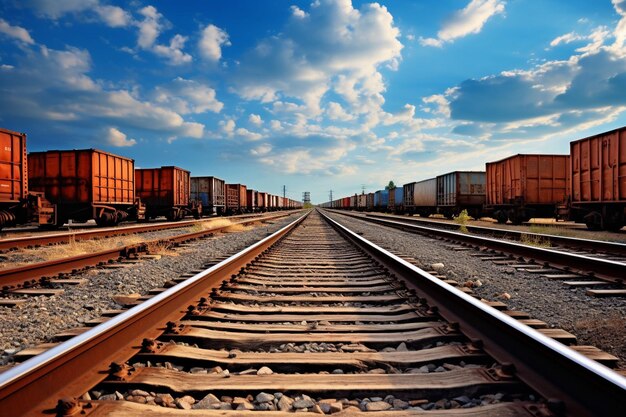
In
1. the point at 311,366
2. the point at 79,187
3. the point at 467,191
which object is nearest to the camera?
the point at 311,366

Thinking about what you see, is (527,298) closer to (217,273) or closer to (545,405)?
(545,405)

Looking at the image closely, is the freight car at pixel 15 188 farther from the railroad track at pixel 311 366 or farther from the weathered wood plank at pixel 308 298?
the railroad track at pixel 311 366

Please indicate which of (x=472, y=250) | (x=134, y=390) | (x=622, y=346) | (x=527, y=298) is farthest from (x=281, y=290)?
(x=472, y=250)

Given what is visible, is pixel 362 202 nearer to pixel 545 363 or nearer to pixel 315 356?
pixel 315 356

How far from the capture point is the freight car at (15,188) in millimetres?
11773

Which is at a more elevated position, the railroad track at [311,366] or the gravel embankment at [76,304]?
the railroad track at [311,366]

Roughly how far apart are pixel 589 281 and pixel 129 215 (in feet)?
66.7

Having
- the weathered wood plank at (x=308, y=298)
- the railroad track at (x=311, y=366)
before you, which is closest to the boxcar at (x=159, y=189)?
the weathered wood plank at (x=308, y=298)

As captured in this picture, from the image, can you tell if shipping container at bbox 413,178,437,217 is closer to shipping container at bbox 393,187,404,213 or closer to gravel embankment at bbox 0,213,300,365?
shipping container at bbox 393,187,404,213

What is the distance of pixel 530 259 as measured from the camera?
6.80m

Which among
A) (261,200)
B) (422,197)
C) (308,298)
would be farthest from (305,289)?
(261,200)

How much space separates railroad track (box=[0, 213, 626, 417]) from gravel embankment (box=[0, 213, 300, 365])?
0.93 metres

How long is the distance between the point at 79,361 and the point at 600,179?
16512 mm

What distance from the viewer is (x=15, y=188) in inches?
480
